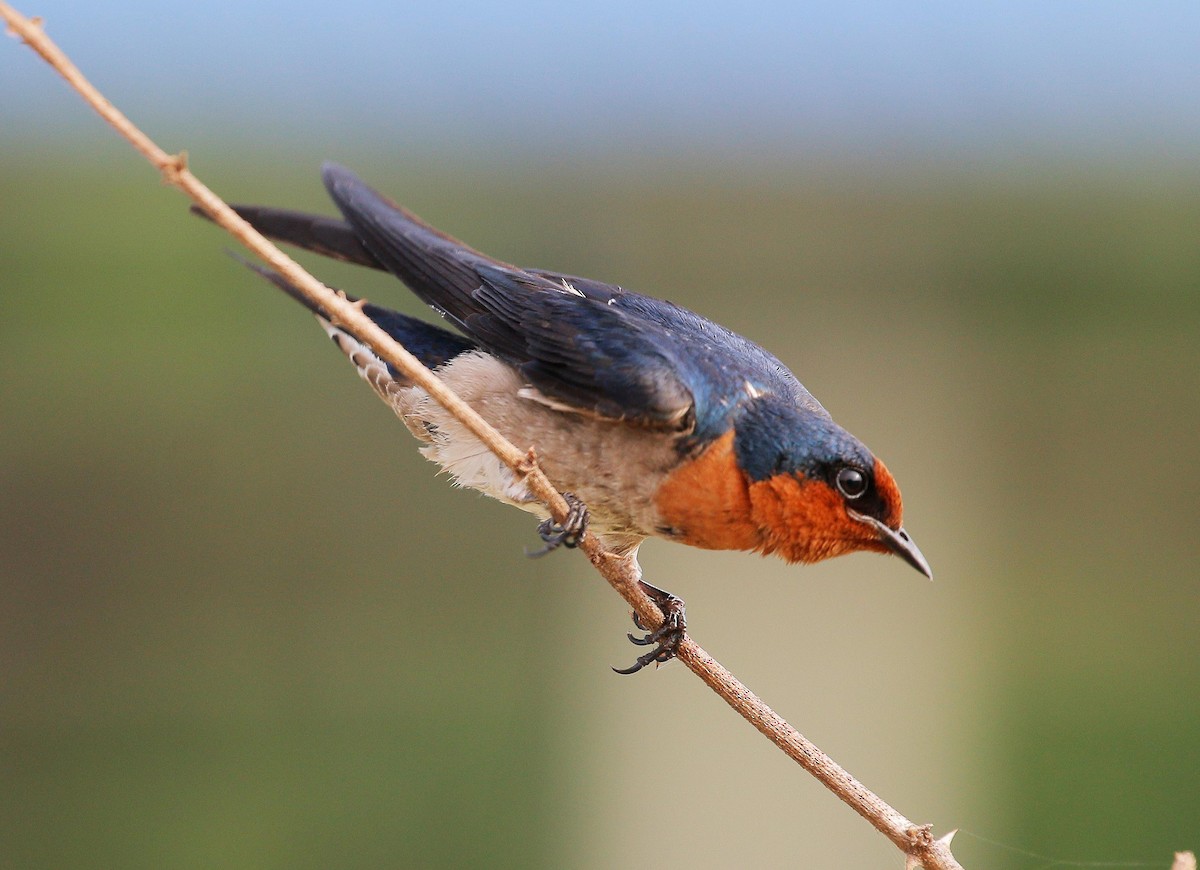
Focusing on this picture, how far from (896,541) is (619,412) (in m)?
0.45

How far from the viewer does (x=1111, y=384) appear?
555cm

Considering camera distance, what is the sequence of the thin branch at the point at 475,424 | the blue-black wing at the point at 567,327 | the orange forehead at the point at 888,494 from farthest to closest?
the blue-black wing at the point at 567,327, the orange forehead at the point at 888,494, the thin branch at the point at 475,424

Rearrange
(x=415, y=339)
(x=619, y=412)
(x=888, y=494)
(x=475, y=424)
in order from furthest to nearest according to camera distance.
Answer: (x=415, y=339) < (x=619, y=412) < (x=888, y=494) < (x=475, y=424)

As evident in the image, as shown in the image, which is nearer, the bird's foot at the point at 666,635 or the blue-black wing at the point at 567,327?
the blue-black wing at the point at 567,327

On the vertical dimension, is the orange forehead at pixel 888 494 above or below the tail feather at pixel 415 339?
below

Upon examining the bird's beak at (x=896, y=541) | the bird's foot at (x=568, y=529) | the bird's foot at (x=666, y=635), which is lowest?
the bird's foot at (x=666, y=635)

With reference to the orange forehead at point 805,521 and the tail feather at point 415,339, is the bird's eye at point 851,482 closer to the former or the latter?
the orange forehead at point 805,521

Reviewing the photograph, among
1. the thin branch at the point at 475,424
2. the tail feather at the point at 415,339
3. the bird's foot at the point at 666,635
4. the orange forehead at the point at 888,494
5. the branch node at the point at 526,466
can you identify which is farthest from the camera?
the tail feather at the point at 415,339

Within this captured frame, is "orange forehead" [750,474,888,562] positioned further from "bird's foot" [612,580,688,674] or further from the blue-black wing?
"bird's foot" [612,580,688,674]

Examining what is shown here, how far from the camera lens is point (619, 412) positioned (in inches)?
76.4

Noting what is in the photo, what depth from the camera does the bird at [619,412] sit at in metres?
1.86

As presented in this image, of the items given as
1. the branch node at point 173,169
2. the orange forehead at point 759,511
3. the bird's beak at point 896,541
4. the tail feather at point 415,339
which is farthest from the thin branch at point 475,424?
the tail feather at point 415,339

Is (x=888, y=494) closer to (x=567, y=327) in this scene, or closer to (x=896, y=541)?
(x=896, y=541)

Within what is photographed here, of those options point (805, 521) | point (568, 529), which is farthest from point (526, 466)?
point (805, 521)
